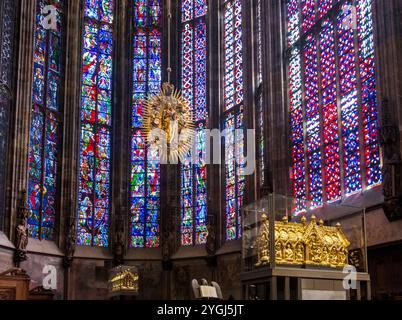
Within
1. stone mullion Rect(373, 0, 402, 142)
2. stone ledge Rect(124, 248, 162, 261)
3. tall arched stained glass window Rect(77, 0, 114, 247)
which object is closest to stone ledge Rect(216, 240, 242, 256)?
stone ledge Rect(124, 248, 162, 261)

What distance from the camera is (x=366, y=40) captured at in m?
18.8

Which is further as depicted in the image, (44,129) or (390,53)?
(44,129)

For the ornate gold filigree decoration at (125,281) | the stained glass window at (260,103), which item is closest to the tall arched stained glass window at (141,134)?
the stained glass window at (260,103)

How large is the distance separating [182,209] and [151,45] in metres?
7.89

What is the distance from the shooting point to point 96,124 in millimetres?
28016

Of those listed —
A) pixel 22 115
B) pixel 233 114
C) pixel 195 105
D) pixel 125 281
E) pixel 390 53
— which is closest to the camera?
pixel 390 53

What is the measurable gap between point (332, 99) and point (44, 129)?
38.2 feet

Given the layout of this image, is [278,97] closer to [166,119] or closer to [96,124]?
[166,119]

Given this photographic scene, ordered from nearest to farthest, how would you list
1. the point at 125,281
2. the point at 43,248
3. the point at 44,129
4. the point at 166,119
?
the point at 166,119 → the point at 125,281 → the point at 43,248 → the point at 44,129

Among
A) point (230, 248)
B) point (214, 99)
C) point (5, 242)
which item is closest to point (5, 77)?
point (5, 242)

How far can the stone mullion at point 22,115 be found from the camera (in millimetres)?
22828

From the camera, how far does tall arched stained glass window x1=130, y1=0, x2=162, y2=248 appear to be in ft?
90.9

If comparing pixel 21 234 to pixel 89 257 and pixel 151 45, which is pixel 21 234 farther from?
pixel 151 45
